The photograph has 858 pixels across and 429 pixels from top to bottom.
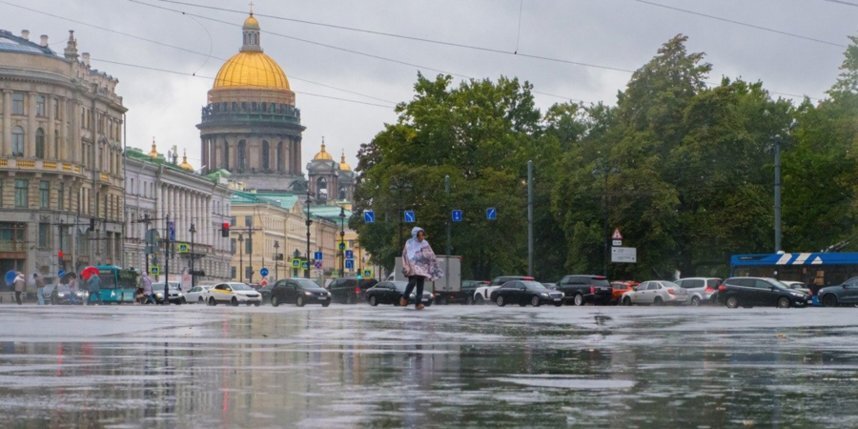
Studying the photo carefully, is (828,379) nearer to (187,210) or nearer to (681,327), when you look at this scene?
(681,327)

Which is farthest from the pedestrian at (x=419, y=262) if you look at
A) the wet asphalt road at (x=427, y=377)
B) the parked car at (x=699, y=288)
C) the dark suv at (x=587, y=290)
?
the parked car at (x=699, y=288)

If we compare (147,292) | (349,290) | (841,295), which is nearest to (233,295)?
(147,292)

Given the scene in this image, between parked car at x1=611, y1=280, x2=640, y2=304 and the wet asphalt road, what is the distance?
57.5 meters

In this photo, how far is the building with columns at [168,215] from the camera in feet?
517

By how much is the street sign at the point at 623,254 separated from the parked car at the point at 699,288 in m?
2.69

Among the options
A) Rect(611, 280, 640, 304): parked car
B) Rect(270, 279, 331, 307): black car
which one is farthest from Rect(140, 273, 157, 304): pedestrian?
Rect(611, 280, 640, 304): parked car

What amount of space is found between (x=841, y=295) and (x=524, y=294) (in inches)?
498

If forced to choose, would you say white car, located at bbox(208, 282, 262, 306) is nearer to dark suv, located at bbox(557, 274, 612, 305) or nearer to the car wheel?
dark suv, located at bbox(557, 274, 612, 305)

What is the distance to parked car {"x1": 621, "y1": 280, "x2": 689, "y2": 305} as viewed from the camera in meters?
75.5

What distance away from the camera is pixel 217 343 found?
1948 centimetres

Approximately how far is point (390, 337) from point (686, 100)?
6536 cm

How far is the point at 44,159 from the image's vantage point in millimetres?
129125

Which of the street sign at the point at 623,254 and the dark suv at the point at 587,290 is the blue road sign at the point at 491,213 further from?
the dark suv at the point at 587,290

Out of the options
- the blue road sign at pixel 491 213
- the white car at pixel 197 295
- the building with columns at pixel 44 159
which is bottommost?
→ the white car at pixel 197 295
